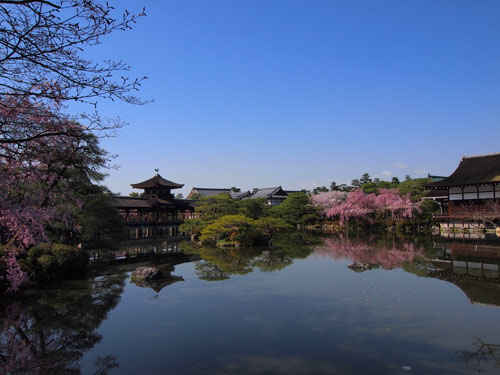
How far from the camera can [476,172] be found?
1131 inches

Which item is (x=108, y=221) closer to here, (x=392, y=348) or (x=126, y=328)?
(x=126, y=328)

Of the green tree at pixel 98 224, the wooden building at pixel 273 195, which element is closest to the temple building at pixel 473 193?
the green tree at pixel 98 224

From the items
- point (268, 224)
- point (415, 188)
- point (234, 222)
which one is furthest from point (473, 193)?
point (234, 222)

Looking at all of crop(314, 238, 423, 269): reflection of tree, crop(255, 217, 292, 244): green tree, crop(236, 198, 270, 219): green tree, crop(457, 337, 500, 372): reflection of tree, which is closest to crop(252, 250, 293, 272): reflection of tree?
crop(314, 238, 423, 269): reflection of tree

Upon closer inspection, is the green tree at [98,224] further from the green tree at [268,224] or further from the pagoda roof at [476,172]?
the pagoda roof at [476,172]

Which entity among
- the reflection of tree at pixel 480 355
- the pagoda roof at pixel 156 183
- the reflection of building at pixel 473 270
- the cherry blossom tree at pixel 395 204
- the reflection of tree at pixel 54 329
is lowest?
the reflection of tree at pixel 54 329

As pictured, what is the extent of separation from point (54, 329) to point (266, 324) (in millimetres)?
4664

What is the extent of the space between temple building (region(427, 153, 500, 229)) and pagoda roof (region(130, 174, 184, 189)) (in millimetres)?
24939

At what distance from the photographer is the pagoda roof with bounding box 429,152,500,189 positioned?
1062 inches

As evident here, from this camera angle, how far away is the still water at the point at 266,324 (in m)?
5.65

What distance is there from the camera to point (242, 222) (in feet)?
76.6

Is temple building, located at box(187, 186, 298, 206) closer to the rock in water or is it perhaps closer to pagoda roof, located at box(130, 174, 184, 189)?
pagoda roof, located at box(130, 174, 184, 189)

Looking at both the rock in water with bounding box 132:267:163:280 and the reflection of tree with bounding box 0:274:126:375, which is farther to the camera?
the rock in water with bounding box 132:267:163:280

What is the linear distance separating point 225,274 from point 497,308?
8.60 m
